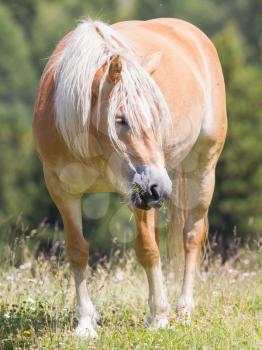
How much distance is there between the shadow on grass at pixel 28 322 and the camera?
199 inches

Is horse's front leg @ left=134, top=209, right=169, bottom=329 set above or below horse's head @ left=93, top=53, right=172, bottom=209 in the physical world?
below

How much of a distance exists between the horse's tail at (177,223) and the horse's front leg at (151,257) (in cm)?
76

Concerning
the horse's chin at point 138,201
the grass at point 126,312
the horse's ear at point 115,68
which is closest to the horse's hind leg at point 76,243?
the grass at point 126,312

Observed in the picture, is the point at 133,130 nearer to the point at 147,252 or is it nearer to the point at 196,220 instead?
the point at 147,252

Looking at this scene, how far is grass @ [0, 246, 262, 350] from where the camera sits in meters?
4.90

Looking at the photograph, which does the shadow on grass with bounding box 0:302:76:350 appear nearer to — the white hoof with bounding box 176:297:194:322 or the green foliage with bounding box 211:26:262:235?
the white hoof with bounding box 176:297:194:322

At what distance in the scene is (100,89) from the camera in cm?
504

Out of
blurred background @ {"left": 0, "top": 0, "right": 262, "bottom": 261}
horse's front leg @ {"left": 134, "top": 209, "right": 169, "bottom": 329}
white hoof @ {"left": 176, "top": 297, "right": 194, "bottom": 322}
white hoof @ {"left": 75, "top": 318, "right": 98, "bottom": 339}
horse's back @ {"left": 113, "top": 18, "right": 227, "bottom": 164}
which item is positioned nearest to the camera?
white hoof @ {"left": 75, "top": 318, "right": 98, "bottom": 339}

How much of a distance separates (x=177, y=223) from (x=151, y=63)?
1.74 metres

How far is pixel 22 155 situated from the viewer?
136 feet

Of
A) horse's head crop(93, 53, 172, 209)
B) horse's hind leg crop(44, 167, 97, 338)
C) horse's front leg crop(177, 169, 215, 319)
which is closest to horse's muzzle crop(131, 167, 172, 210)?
horse's head crop(93, 53, 172, 209)

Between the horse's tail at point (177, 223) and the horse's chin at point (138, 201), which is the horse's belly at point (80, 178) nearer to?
the horse's chin at point (138, 201)

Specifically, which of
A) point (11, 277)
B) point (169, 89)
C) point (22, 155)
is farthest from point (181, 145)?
point (22, 155)

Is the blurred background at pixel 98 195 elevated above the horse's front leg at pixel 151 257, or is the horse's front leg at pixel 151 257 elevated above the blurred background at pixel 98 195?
the horse's front leg at pixel 151 257
